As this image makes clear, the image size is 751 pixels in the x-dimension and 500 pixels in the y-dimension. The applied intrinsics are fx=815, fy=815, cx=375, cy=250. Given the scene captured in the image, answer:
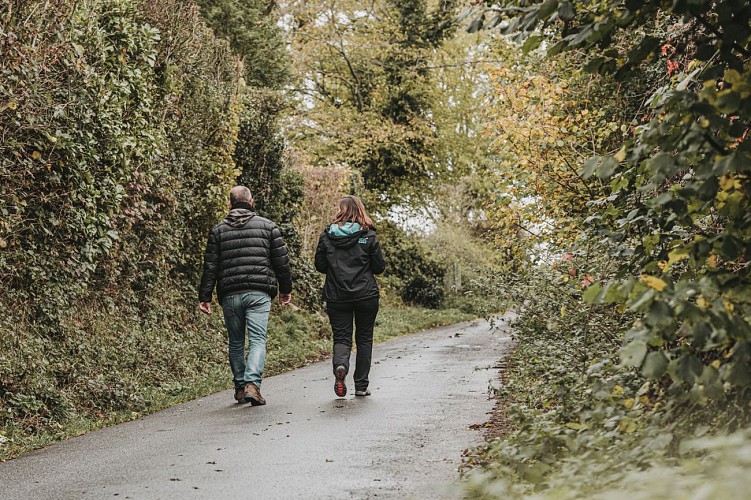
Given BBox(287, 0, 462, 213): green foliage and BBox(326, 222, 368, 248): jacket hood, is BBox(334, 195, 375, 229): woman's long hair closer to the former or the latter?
BBox(326, 222, 368, 248): jacket hood

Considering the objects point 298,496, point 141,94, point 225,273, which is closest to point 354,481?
point 298,496

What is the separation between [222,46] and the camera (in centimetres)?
1527

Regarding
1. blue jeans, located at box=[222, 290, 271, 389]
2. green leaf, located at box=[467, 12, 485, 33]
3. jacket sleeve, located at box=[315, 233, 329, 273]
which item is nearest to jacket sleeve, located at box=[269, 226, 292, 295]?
blue jeans, located at box=[222, 290, 271, 389]

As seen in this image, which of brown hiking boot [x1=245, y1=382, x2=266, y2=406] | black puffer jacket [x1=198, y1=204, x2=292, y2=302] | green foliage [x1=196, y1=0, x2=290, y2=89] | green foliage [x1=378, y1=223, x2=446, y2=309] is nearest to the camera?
brown hiking boot [x1=245, y1=382, x2=266, y2=406]

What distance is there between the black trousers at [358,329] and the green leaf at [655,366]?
571cm

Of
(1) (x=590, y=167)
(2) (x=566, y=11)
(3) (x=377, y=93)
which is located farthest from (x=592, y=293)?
(3) (x=377, y=93)

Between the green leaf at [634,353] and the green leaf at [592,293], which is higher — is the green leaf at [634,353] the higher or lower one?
the lower one

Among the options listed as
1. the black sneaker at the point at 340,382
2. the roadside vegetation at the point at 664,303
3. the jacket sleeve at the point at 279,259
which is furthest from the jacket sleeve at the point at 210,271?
the roadside vegetation at the point at 664,303

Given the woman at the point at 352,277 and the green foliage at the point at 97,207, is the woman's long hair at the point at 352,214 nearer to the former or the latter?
the woman at the point at 352,277

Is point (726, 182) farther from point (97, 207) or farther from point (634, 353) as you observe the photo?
point (97, 207)

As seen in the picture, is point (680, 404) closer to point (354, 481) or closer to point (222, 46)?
point (354, 481)

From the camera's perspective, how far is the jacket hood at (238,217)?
921cm

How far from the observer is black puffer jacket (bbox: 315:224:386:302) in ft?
30.7

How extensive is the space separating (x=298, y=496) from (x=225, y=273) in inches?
179
